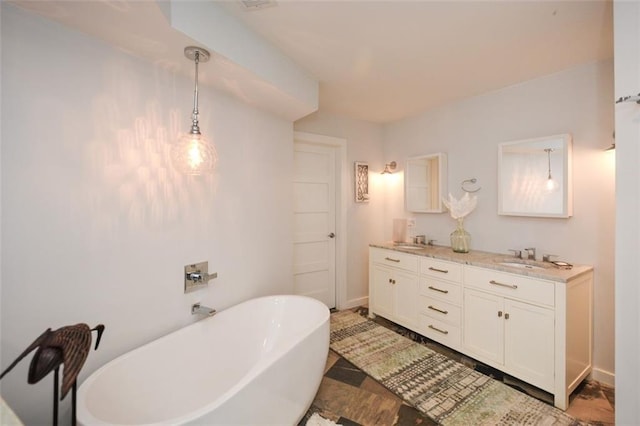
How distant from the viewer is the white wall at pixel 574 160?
201 cm

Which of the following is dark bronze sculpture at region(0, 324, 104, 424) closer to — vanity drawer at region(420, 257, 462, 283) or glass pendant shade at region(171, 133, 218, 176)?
glass pendant shade at region(171, 133, 218, 176)

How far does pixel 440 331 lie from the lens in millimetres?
2508

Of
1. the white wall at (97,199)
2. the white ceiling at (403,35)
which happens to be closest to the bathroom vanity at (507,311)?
the white ceiling at (403,35)

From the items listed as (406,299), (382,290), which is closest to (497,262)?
(406,299)

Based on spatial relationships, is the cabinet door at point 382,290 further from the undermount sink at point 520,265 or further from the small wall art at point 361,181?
the undermount sink at point 520,265

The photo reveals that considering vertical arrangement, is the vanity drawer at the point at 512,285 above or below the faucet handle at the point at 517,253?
below

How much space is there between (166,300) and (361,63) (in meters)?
2.15

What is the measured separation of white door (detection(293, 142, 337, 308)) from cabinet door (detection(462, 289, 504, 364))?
1597 millimetres

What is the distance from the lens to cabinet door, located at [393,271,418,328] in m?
2.73

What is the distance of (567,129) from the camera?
7.19ft

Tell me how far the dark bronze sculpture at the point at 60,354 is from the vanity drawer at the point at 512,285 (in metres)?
2.42

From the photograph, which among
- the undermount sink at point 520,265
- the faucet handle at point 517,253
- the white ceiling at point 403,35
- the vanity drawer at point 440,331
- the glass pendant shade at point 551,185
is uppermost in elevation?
the white ceiling at point 403,35

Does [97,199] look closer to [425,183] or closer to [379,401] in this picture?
[379,401]

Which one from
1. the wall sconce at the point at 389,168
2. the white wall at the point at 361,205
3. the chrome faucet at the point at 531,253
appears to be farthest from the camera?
the wall sconce at the point at 389,168
